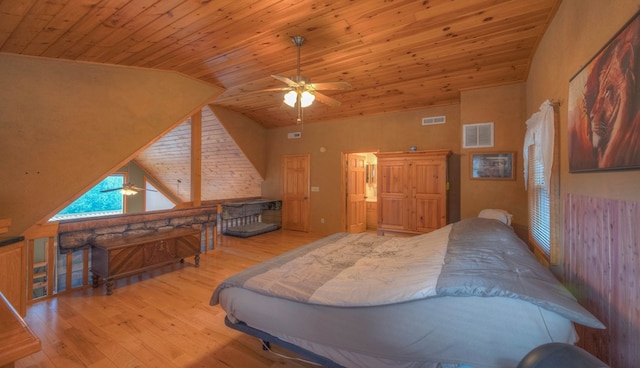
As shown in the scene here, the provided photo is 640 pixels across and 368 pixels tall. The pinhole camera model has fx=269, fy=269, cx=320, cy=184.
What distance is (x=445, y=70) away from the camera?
3.89m

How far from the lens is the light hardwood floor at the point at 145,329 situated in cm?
201

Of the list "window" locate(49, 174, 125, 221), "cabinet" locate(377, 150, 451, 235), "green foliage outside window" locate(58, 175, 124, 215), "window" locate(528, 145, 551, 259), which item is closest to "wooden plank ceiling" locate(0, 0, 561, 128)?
"cabinet" locate(377, 150, 451, 235)

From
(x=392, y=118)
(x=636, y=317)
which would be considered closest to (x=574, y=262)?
(x=636, y=317)

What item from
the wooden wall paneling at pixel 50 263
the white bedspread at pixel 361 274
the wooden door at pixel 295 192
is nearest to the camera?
the white bedspread at pixel 361 274

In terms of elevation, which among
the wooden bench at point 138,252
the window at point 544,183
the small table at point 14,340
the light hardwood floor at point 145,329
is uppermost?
the window at point 544,183

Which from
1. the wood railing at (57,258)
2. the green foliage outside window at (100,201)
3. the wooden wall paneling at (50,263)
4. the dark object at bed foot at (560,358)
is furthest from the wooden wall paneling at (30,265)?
the green foliage outside window at (100,201)

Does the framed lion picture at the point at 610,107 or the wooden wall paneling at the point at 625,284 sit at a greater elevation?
the framed lion picture at the point at 610,107

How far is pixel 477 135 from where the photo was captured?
14.5 ft

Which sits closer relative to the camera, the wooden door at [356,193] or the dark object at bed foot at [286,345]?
the dark object at bed foot at [286,345]

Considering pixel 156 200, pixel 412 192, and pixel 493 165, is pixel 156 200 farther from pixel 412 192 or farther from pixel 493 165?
pixel 493 165

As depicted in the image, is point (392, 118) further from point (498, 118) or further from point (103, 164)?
point (103, 164)

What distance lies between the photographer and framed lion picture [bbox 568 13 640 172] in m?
1.21

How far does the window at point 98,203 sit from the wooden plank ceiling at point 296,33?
6580mm

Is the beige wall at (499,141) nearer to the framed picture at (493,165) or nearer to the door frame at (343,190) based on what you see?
the framed picture at (493,165)
